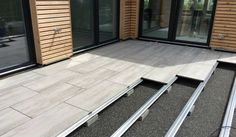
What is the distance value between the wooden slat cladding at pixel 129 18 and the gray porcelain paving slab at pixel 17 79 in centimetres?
348

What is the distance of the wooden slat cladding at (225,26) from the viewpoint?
17.5ft

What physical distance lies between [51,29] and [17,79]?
3.82 ft

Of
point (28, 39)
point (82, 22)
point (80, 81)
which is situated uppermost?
point (82, 22)

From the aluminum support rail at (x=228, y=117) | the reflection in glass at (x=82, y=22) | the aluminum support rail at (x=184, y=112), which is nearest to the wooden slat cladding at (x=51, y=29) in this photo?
the reflection in glass at (x=82, y=22)

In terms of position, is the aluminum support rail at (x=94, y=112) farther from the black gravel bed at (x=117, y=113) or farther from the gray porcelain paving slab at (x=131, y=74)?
the gray porcelain paving slab at (x=131, y=74)

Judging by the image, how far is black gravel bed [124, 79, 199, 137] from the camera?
245cm

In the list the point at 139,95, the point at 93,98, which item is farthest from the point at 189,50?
the point at 93,98

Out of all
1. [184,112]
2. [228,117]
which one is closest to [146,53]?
[184,112]

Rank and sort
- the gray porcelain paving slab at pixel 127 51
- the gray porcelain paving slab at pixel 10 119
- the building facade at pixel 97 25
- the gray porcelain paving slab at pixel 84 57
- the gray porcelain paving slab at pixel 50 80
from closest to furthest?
the gray porcelain paving slab at pixel 10 119 → the gray porcelain paving slab at pixel 50 80 → the building facade at pixel 97 25 → the gray porcelain paving slab at pixel 84 57 → the gray porcelain paving slab at pixel 127 51

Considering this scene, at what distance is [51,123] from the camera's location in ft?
8.10

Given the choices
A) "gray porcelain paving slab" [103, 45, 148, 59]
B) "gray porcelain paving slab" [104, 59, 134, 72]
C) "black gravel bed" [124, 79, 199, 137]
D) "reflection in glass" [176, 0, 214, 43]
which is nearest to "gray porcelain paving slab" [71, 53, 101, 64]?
"gray porcelain paving slab" [103, 45, 148, 59]

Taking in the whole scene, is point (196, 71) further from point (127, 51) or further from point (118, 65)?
point (127, 51)

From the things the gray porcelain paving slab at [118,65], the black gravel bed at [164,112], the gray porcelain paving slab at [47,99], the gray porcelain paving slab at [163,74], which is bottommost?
the black gravel bed at [164,112]

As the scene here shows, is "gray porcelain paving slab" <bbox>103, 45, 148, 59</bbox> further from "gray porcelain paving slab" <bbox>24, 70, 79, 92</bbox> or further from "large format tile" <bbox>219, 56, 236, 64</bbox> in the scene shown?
"large format tile" <bbox>219, 56, 236, 64</bbox>
